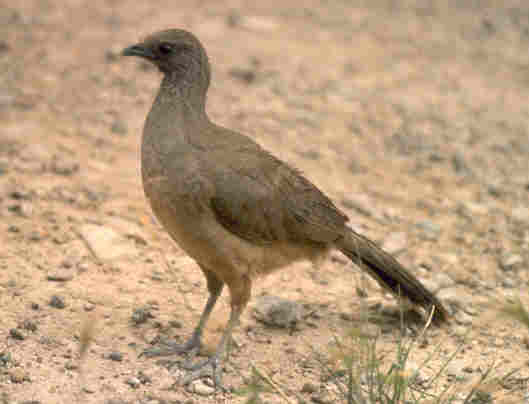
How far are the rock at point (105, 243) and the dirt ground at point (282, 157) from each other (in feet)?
0.07

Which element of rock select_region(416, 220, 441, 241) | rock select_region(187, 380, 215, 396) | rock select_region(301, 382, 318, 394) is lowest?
rock select_region(187, 380, 215, 396)

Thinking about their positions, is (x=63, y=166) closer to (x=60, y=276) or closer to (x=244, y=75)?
(x=60, y=276)

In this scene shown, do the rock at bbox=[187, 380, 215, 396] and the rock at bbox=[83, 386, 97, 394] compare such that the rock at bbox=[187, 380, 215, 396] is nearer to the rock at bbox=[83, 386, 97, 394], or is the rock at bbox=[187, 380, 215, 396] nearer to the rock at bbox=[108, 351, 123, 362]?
the rock at bbox=[108, 351, 123, 362]

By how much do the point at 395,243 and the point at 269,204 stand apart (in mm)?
2200

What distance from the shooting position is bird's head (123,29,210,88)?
16.5ft

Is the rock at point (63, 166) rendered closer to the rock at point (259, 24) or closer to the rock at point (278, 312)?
the rock at point (278, 312)

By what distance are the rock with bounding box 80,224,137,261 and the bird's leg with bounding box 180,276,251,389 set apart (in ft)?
4.75

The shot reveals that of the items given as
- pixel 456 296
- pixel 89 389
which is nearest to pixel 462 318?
pixel 456 296

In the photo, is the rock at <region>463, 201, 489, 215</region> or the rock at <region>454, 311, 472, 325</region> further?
the rock at <region>463, 201, 489, 215</region>

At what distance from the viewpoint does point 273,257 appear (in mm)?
5000

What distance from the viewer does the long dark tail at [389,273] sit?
5395 mm

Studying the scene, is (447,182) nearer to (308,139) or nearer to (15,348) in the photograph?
(308,139)

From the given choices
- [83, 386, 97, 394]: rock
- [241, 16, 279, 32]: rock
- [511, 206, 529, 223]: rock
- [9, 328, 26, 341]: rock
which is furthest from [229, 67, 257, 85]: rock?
[83, 386, 97, 394]: rock

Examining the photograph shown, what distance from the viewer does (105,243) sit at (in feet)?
19.8
